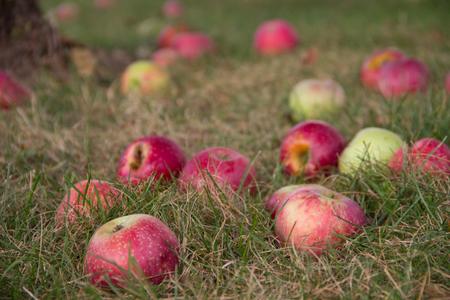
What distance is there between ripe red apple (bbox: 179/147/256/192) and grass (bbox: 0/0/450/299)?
0.09 m

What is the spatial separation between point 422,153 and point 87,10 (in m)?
8.55

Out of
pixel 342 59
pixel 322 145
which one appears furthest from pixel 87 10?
pixel 322 145

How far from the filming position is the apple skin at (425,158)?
229cm

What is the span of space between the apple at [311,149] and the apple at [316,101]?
74 cm

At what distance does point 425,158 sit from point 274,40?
3.47 m

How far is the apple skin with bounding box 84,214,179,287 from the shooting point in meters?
1.75

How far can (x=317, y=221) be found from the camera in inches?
78.6

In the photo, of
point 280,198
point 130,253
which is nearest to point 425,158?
point 280,198

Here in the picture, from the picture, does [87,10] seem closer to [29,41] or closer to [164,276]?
[29,41]

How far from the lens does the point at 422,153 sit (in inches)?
92.7

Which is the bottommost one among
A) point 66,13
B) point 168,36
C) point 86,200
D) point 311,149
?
point 66,13

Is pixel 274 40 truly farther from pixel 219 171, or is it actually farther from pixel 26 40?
pixel 219 171

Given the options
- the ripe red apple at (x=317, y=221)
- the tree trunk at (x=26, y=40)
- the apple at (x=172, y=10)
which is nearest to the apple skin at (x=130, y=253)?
the ripe red apple at (x=317, y=221)

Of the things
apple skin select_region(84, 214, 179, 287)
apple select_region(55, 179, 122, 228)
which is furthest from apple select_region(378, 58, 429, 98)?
apple skin select_region(84, 214, 179, 287)
